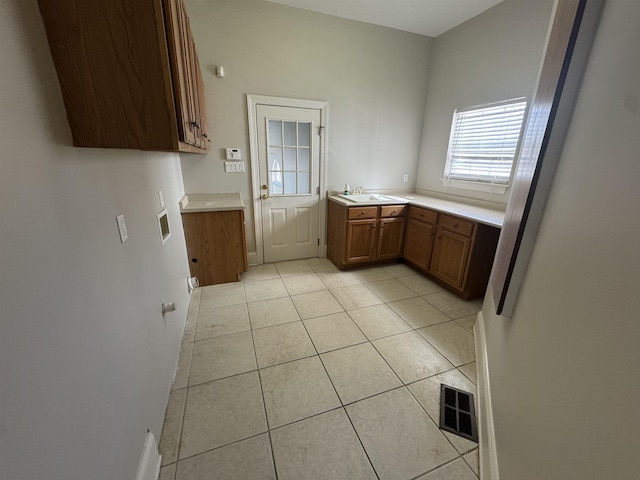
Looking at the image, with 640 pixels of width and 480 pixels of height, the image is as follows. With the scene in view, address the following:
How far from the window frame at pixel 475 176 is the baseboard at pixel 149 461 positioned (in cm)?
331

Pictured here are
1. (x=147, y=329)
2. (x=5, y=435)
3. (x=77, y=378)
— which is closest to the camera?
(x=5, y=435)

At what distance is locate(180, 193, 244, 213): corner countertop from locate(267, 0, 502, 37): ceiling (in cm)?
210

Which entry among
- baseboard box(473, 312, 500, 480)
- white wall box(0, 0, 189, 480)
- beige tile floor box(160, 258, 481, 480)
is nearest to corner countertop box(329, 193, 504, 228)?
beige tile floor box(160, 258, 481, 480)

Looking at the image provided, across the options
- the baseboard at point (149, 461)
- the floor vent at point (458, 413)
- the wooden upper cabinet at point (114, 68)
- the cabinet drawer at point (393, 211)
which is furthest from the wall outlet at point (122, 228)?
the cabinet drawer at point (393, 211)

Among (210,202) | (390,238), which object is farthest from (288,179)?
(390,238)

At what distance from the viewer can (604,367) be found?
0.63m

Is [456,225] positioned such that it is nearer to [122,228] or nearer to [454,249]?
[454,249]

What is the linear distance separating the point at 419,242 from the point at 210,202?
2.49 metres

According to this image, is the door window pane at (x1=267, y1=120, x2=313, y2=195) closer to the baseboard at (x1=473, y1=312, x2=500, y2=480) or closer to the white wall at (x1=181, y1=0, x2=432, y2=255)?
the white wall at (x1=181, y1=0, x2=432, y2=255)

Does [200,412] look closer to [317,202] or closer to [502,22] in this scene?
[317,202]

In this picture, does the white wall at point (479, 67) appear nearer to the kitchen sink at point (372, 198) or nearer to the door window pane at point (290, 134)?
the kitchen sink at point (372, 198)

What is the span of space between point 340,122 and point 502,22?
6.04ft

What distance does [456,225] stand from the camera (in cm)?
263

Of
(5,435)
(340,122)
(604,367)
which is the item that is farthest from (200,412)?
(340,122)
